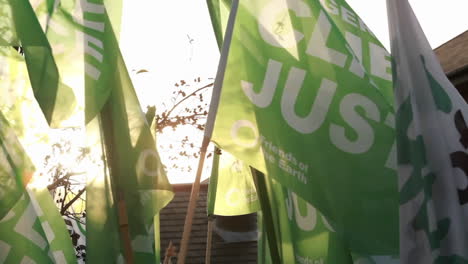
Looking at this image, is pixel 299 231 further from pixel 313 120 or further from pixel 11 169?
pixel 11 169

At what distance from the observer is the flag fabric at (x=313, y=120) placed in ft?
10.2

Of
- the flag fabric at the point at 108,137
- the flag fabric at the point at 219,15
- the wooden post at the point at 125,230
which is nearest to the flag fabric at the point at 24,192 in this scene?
the flag fabric at the point at 108,137

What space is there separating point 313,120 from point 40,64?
1491 millimetres

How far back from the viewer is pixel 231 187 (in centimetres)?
438

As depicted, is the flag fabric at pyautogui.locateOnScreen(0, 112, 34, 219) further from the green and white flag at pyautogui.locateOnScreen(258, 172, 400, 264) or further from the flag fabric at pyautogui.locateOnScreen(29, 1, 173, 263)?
the green and white flag at pyautogui.locateOnScreen(258, 172, 400, 264)

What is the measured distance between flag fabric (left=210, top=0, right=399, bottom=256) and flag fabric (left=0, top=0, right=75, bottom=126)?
3.19 feet

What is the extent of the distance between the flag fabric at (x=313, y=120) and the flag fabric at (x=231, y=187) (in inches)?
44.6

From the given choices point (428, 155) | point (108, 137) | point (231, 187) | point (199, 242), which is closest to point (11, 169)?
point (108, 137)

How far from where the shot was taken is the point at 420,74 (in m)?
3.08

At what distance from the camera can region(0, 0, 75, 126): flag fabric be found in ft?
11.4

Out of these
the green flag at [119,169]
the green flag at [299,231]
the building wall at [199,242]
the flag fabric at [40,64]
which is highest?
the flag fabric at [40,64]

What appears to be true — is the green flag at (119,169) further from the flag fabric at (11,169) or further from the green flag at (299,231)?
the green flag at (299,231)

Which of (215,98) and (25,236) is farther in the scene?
(25,236)

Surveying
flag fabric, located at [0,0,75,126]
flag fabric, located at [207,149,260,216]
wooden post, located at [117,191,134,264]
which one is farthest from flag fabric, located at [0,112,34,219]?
flag fabric, located at [207,149,260,216]
